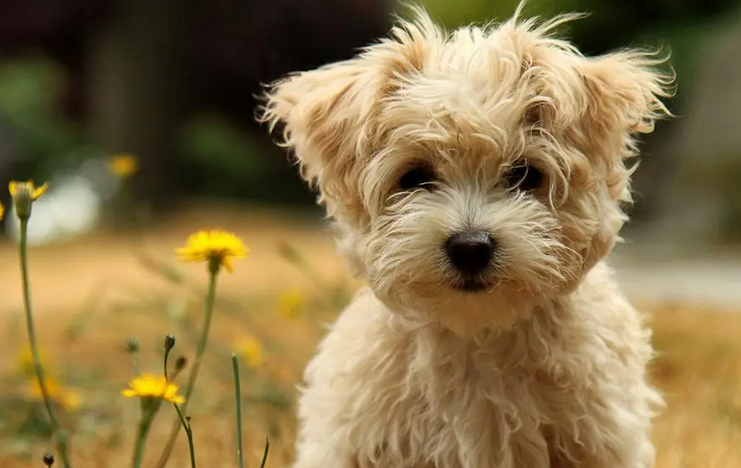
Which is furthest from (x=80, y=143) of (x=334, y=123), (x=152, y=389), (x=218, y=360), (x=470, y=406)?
(x=152, y=389)

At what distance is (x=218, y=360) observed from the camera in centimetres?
291

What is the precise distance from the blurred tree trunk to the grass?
1.80m

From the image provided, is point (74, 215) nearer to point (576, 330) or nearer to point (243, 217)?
point (243, 217)

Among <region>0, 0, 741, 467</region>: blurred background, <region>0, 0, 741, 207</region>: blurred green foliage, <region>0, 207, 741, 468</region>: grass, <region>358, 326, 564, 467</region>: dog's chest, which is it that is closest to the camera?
<region>358, 326, 564, 467</region>: dog's chest

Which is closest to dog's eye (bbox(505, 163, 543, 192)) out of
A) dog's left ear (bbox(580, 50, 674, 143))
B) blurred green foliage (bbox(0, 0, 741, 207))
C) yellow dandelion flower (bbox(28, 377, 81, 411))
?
dog's left ear (bbox(580, 50, 674, 143))

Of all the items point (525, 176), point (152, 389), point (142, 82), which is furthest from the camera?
point (142, 82)

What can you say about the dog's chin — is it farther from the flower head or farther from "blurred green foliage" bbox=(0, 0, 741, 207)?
"blurred green foliage" bbox=(0, 0, 741, 207)

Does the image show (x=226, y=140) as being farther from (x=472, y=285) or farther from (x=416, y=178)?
(x=472, y=285)

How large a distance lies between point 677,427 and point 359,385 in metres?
0.91

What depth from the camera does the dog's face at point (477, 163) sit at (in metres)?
1.42

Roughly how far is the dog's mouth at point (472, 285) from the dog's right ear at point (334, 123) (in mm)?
260

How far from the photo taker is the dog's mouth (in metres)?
1.41

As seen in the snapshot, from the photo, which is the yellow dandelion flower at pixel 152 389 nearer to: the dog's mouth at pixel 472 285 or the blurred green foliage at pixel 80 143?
the dog's mouth at pixel 472 285

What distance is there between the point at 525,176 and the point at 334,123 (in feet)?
1.03
